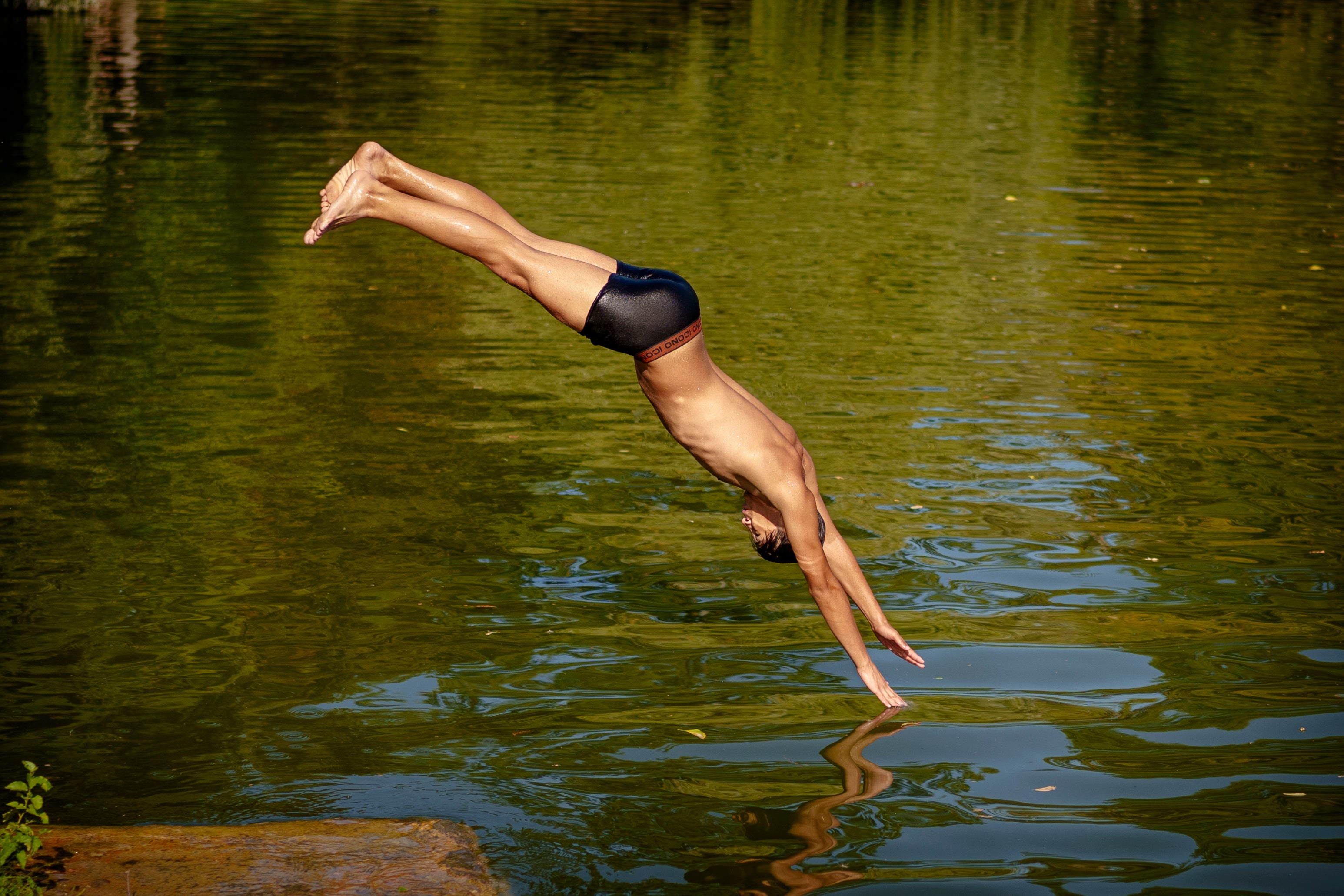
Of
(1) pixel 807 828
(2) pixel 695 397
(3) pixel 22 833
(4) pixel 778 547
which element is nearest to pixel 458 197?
(2) pixel 695 397

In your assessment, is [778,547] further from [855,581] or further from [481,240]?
[481,240]

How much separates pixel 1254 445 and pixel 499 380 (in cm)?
646

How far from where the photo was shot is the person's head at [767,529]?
6488mm

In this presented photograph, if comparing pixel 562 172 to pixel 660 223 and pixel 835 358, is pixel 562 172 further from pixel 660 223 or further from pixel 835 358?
pixel 835 358

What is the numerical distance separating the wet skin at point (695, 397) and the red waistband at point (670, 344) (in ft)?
0.08

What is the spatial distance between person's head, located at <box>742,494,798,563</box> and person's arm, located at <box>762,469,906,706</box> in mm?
68

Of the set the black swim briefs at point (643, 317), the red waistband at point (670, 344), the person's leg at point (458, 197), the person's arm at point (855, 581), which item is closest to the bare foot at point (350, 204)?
the person's leg at point (458, 197)

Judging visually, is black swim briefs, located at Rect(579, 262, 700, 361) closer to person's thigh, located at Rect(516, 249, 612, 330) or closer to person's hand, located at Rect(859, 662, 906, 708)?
person's thigh, located at Rect(516, 249, 612, 330)

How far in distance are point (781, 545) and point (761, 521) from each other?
157 millimetres

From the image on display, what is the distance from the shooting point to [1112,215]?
1867cm

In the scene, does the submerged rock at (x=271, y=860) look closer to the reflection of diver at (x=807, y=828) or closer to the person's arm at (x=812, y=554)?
the reflection of diver at (x=807, y=828)

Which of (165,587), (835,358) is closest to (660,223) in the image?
(835,358)

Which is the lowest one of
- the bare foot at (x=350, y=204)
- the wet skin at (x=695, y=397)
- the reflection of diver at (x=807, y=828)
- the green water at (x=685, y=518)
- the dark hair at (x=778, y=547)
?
the reflection of diver at (x=807, y=828)

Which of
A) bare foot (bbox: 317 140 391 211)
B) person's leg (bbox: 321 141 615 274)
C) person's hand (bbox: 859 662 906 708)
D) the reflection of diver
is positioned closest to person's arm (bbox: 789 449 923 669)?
person's hand (bbox: 859 662 906 708)
